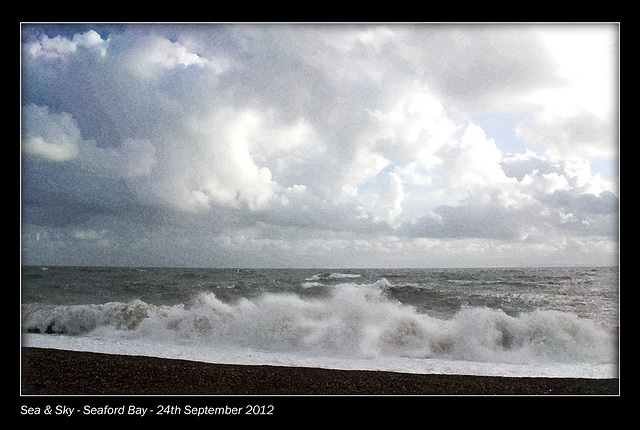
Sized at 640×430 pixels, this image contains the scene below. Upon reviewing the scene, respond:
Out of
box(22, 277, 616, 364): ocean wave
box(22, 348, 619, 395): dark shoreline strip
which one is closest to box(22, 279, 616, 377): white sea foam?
box(22, 277, 616, 364): ocean wave

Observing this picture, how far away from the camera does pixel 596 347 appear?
12.8 ft

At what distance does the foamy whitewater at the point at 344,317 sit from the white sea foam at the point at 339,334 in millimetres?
11

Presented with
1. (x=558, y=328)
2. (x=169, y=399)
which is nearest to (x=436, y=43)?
(x=558, y=328)

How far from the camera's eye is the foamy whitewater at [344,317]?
390cm

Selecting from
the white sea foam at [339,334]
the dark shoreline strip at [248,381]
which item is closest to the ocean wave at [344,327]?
the white sea foam at [339,334]

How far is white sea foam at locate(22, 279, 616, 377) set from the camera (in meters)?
3.90

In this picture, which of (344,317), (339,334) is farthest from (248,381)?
(344,317)

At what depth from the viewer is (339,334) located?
4.14 m

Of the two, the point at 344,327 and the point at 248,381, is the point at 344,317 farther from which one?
the point at 248,381

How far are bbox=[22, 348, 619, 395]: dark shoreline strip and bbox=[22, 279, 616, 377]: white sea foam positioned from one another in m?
0.15

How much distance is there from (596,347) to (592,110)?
235 centimetres

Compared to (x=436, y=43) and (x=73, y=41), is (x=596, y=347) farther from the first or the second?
(x=73, y=41)

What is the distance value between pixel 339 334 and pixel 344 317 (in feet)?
0.68

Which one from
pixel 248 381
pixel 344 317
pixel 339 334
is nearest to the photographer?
pixel 248 381
